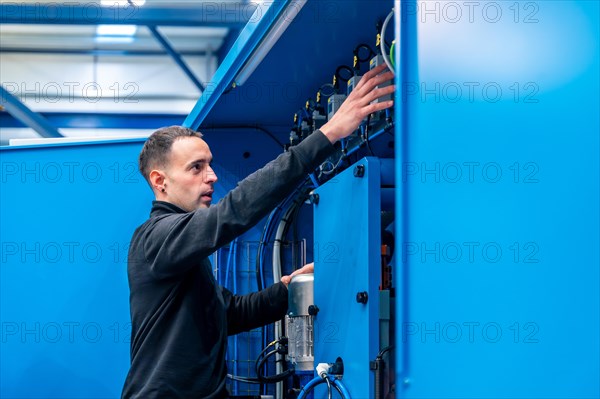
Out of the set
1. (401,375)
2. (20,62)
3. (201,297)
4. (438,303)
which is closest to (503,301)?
(438,303)

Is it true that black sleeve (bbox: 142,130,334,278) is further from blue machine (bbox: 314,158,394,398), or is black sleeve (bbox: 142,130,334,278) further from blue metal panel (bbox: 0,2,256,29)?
blue metal panel (bbox: 0,2,256,29)

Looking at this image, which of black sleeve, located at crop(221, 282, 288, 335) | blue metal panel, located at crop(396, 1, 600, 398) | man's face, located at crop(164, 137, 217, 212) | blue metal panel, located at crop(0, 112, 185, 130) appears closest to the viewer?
blue metal panel, located at crop(396, 1, 600, 398)

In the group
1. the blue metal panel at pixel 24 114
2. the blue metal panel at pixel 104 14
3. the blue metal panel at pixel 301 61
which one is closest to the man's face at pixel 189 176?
the blue metal panel at pixel 301 61

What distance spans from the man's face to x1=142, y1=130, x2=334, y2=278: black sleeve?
0.89 ft

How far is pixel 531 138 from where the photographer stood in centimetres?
143

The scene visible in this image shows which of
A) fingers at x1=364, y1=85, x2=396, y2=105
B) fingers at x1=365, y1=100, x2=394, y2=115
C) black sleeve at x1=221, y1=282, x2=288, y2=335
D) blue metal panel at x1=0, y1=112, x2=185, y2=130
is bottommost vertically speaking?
black sleeve at x1=221, y1=282, x2=288, y2=335

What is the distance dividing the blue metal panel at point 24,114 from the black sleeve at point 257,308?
5636 mm

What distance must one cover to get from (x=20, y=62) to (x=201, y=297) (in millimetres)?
8377

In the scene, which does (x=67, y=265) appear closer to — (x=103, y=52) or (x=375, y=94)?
(x=375, y=94)

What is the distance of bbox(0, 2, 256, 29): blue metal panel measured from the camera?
612 centimetres

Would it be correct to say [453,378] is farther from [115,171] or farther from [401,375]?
[115,171]

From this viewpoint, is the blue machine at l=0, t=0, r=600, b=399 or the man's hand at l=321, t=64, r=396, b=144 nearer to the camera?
the blue machine at l=0, t=0, r=600, b=399

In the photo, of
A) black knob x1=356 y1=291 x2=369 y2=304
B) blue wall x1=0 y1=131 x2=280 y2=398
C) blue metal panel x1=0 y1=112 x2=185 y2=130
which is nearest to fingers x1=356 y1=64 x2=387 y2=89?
black knob x1=356 y1=291 x2=369 y2=304

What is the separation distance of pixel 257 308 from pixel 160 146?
644 millimetres
